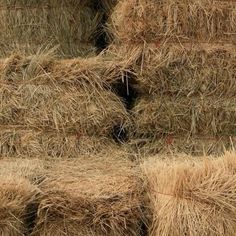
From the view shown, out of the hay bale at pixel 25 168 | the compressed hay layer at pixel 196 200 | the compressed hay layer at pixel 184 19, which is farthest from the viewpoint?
the compressed hay layer at pixel 184 19

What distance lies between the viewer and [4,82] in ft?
11.8

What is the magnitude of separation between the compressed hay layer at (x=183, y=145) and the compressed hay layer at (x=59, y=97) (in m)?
0.17

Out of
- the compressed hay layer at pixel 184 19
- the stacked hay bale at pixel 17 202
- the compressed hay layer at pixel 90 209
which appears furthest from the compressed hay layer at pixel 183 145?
the stacked hay bale at pixel 17 202

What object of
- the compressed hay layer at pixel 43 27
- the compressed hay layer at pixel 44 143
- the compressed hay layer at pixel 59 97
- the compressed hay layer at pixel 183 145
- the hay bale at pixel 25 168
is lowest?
the compressed hay layer at pixel 183 145

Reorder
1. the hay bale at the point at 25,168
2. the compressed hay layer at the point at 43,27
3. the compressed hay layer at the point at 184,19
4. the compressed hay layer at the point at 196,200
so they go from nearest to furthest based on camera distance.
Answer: the compressed hay layer at the point at 196,200, the hay bale at the point at 25,168, the compressed hay layer at the point at 184,19, the compressed hay layer at the point at 43,27

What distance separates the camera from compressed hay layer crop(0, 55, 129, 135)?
11.6 ft

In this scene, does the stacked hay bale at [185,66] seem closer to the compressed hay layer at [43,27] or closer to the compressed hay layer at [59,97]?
the compressed hay layer at [59,97]

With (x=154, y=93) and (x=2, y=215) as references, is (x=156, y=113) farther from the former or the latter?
(x=2, y=215)

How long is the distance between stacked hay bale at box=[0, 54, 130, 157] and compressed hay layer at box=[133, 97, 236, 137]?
0.56 feet

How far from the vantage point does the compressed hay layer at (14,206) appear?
2.66 metres

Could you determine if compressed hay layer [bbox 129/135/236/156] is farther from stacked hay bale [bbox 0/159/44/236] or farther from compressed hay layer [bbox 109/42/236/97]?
stacked hay bale [bbox 0/159/44/236]

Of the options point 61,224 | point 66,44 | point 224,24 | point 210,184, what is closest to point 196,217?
point 210,184

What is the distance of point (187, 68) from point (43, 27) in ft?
3.35

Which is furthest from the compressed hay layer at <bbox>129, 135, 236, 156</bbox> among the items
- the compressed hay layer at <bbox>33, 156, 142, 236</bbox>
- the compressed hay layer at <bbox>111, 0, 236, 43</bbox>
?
the compressed hay layer at <bbox>33, 156, 142, 236</bbox>
